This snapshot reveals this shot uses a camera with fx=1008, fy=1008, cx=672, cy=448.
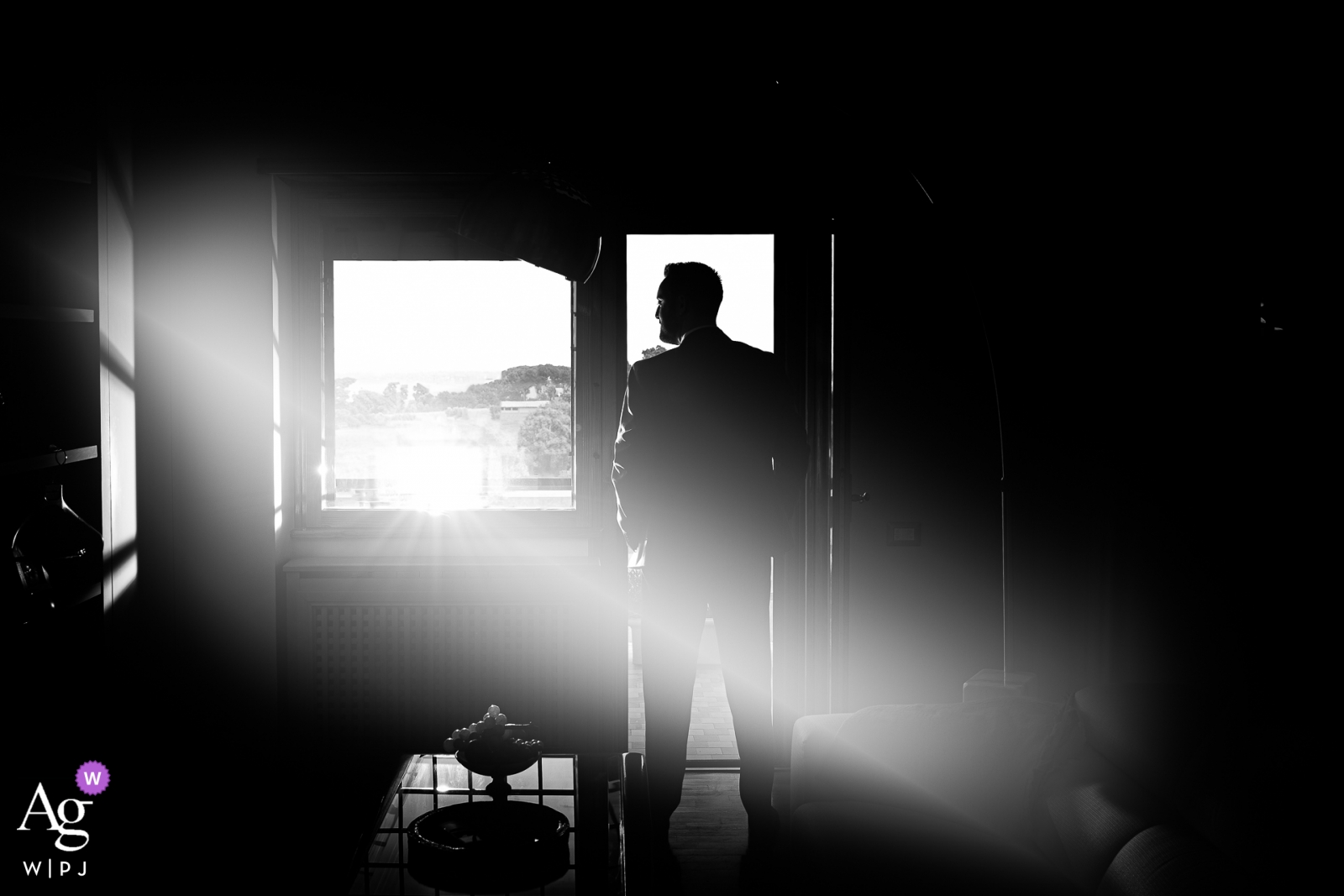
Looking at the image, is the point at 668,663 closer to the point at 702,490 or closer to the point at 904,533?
the point at 702,490

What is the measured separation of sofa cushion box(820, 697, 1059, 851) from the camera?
1.93 meters

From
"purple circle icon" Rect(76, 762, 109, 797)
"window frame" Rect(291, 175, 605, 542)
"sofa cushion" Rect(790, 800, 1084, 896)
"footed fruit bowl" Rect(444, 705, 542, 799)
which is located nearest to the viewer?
"sofa cushion" Rect(790, 800, 1084, 896)

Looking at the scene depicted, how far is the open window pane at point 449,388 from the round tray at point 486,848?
5.94ft

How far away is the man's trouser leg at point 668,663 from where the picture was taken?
2.77 m

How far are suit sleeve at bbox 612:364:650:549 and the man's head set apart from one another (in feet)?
0.57

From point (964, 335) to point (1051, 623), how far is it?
985 mm

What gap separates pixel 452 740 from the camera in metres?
2.10

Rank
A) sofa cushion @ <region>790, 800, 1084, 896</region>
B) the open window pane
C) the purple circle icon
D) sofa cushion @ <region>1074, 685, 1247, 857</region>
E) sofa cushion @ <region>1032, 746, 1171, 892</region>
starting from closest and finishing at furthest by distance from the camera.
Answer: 1. sofa cushion @ <region>1074, 685, 1247, 857</region>
2. sofa cushion @ <region>1032, 746, 1171, 892</region>
3. sofa cushion @ <region>790, 800, 1084, 896</region>
4. the purple circle icon
5. the open window pane

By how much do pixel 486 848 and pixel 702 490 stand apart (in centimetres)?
118

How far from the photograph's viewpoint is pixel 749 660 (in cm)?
277

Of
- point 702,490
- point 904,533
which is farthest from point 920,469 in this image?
point 702,490

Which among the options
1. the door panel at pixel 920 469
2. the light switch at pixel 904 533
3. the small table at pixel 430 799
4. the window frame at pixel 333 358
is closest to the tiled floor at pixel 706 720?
the door panel at pixel 920 469

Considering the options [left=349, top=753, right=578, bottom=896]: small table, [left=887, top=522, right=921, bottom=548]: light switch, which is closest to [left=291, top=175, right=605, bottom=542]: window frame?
[left=887, top=522, right=921, bottom=548]: light switch

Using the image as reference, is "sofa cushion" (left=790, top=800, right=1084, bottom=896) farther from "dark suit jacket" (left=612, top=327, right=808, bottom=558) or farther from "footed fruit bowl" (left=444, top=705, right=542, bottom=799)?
"dark suit jacket" (left=612, top=327, right=808, bottom=558)
